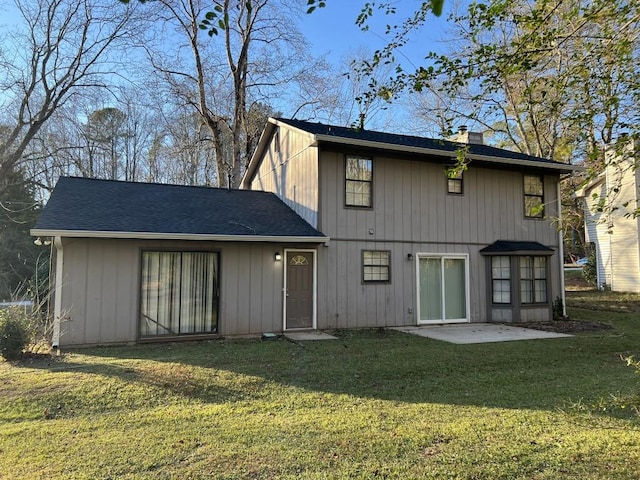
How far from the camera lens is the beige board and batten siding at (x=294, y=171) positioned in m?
11.0

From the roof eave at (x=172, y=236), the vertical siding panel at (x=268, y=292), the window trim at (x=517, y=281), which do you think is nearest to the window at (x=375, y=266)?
the roof eave at (x=172, y=236)

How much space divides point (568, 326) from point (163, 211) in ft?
33.8

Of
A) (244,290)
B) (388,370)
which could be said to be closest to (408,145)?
(244,290)

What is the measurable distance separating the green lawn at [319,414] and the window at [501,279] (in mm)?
3988

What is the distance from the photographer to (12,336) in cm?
715

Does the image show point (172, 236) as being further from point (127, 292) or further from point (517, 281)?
point (517, 281)

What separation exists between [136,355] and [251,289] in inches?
114

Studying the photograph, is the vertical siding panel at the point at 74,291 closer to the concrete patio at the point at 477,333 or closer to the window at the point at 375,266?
the window at the point at 375,266

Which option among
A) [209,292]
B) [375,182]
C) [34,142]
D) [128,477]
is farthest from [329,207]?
[34,142]

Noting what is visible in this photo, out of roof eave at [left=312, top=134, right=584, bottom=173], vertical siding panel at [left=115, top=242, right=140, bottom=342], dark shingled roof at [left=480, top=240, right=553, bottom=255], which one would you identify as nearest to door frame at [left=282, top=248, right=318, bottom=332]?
roof eave at [left=312, top=134, right=584, bottom=173]

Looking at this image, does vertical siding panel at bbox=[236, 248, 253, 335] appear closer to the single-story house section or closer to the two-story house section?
the single-story house section

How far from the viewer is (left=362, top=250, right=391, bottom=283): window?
1109 centimetres

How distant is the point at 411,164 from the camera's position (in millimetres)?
11664

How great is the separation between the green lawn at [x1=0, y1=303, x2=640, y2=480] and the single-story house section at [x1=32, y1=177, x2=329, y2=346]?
3.35 feet
